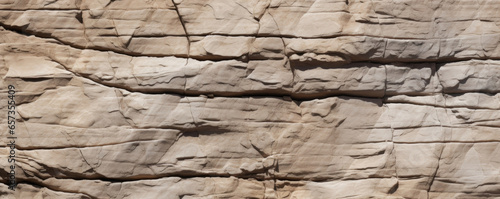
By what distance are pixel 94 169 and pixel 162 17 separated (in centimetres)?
133

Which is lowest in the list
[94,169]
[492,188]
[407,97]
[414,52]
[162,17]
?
[492,188]

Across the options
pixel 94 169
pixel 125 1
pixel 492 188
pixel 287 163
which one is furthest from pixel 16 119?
pixel 492 188

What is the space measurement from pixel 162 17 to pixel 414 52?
206cm

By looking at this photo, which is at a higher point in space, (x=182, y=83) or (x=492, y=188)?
(x=182, y=83)

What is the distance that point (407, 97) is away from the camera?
4.67 m

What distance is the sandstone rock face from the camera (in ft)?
14.9

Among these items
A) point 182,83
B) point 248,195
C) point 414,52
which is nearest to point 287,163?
point 248,195

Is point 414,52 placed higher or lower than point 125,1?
lower

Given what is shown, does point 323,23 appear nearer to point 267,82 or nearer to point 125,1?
point 267,82

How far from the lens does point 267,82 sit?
459cm

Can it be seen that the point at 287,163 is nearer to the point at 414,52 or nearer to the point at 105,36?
the point at 414,52

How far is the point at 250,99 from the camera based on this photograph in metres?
4.61

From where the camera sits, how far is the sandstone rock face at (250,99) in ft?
14.9

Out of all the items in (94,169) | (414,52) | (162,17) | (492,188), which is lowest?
(492,188)
